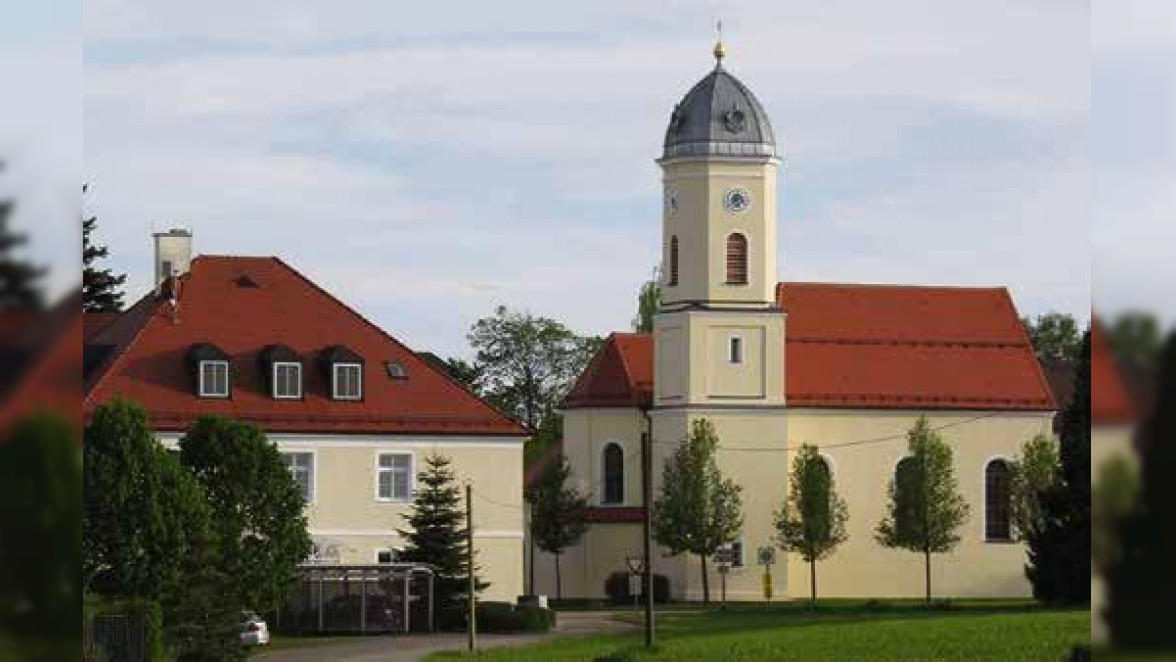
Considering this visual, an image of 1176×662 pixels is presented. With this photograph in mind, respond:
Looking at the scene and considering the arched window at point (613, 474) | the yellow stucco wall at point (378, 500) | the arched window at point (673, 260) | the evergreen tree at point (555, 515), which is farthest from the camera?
the arched window at point (673, 260)

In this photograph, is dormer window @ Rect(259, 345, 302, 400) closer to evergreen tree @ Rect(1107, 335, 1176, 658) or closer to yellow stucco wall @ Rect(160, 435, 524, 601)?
yellow stucco wall @ Rect(160, 435, 524, 601)

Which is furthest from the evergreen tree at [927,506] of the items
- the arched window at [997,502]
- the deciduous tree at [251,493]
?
the deciduous tree at [251,493]

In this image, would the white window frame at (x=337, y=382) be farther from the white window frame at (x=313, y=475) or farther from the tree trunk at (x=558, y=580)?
the tree trunk at (x=558, y=580)

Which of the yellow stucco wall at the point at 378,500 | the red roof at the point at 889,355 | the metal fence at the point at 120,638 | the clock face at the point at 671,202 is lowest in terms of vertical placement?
the metal fence at the point at 120,638

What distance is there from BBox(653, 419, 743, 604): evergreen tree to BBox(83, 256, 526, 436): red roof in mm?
14018

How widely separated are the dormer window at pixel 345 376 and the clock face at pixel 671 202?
70.5 feet

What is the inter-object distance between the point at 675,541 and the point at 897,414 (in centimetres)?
1180

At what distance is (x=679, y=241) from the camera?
286ft

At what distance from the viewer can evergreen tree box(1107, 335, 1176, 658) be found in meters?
3.57

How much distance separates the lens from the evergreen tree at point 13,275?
3.56 m

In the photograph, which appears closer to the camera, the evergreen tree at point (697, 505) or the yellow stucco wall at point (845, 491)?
the evergreen tree at point (697, 505)

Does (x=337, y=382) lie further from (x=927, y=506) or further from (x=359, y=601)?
(x=927, y=506)

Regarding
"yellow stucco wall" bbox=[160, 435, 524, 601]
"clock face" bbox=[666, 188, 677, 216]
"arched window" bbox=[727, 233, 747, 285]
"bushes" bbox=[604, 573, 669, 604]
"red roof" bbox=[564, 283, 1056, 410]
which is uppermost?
"clock face" bbox=[666, 188, 677, 216]

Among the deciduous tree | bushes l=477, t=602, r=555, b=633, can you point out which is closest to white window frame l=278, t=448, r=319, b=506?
bushes l=477, t=602, r=555, b=633
